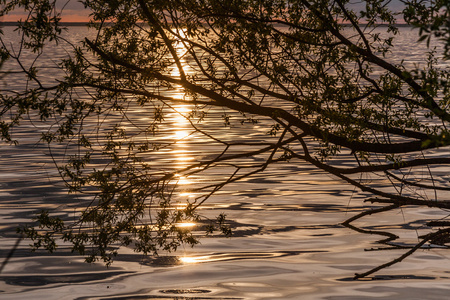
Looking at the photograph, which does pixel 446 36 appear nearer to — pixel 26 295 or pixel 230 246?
pixel 26 295

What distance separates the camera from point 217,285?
40.8 ft

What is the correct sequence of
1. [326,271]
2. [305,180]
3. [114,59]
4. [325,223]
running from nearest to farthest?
1. [114,59]
2. [326,271]
3. [325,223]
4. [305,180]

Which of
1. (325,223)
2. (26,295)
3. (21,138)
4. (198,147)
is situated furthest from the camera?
(21,138)

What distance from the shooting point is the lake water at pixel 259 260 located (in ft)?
39.9

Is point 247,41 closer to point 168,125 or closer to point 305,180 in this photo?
point 305,180

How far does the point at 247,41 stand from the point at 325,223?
6.24 meters

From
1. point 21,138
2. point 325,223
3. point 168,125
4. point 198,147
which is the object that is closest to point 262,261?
point 325,223

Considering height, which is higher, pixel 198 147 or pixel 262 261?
pixel 198 147

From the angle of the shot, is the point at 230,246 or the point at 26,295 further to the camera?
the point at 230,246

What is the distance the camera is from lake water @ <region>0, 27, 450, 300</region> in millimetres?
12172

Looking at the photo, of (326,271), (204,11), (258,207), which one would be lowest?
(326,271)

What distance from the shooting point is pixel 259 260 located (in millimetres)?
13953

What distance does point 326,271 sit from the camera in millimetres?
13164

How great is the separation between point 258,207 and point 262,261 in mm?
4957
